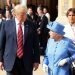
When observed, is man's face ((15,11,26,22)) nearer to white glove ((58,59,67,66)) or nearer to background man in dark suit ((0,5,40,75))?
background man in dark suit ((0,5,40,75))

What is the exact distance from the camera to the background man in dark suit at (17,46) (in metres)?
7.65

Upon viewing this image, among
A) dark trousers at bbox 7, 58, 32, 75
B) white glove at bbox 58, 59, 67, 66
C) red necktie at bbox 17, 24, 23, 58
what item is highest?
red necktie at bbox 17, 24, 23, 58

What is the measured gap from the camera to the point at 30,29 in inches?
306

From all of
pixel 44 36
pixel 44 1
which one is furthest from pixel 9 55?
pixel 44 1

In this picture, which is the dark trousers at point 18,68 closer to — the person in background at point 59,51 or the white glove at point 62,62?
the person in background at point 59,51

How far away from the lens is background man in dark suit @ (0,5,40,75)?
7652 mm

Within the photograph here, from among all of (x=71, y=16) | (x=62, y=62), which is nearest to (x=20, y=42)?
(x=62, y=62)

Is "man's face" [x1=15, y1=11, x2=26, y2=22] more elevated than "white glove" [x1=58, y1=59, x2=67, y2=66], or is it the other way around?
"man's face" [x1=15, y1=11, x2=26, y2=22]

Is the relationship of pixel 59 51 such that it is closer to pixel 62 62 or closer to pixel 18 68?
pixel 62 62

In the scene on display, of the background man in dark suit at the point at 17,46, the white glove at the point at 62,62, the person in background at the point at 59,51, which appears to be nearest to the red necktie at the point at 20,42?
the background man in dark suit at the point at 17,46

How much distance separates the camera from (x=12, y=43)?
301 inches

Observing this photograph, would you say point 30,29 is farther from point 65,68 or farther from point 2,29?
point 65,68

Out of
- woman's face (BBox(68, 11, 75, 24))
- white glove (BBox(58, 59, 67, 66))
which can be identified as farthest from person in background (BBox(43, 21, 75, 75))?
woman's face (BBox(68, 11, 75, 24))

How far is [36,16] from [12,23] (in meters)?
9.47
